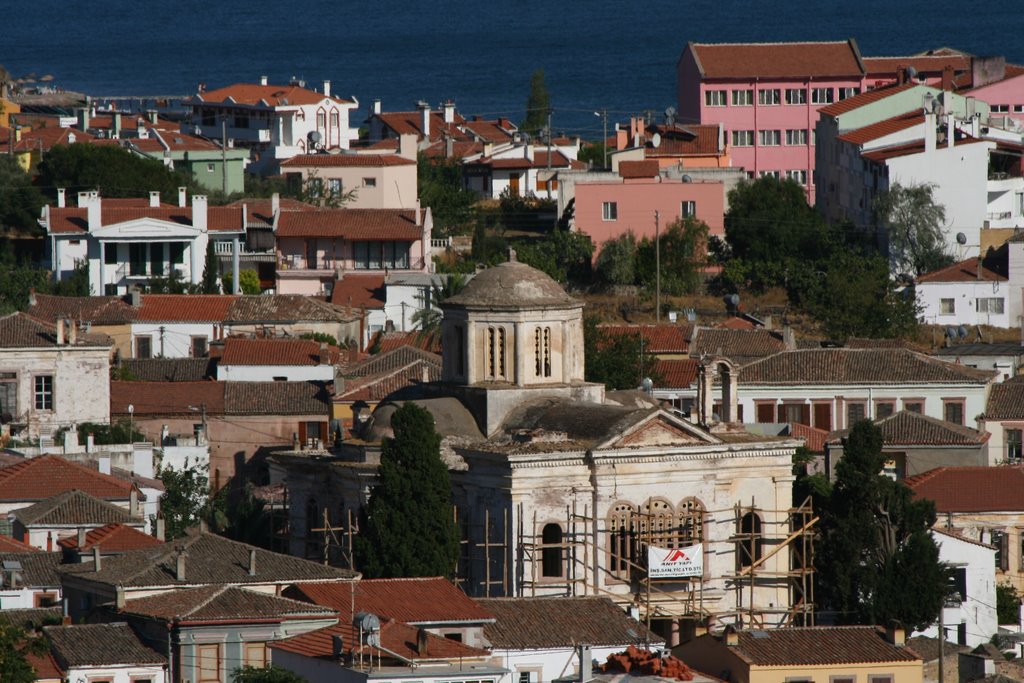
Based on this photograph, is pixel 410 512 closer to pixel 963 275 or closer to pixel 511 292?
pixel 511 292

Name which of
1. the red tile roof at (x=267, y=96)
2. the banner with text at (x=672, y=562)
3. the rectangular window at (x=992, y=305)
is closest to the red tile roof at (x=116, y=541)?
the banner with text at (x=672, y=562)

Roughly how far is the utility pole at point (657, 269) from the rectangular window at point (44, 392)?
1873cm

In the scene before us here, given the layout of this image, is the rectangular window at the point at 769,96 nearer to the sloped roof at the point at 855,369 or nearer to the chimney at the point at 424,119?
the chimney at the point at 424,119

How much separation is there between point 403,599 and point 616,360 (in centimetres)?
2499

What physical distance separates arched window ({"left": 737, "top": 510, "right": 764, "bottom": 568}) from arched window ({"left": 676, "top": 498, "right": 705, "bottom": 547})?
0.67 meters

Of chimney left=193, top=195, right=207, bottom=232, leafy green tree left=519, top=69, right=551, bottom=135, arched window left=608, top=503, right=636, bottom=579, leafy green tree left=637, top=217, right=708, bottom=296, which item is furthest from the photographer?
leafy green tree left=519, top=69, right=551, bottom=135

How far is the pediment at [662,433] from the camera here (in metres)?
47.1

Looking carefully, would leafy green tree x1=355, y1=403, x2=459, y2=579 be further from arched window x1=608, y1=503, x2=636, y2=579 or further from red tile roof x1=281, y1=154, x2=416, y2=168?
red tile roof x1=281, y1=154, x2=416, y2=168

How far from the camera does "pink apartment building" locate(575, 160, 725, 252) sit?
85.2m

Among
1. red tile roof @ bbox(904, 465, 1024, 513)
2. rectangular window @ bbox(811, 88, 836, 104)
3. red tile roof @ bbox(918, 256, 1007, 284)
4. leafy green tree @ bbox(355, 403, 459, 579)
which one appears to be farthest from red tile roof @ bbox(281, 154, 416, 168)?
leafy green tree @ bbox(355, 403, 459, 579)

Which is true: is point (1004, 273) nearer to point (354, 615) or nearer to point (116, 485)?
point (116, 485)

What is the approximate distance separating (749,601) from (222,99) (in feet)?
236

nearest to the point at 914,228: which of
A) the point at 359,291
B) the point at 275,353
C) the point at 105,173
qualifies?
the point at 359,291

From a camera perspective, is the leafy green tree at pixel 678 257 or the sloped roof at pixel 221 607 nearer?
the sloped roof at pixel 221 607
